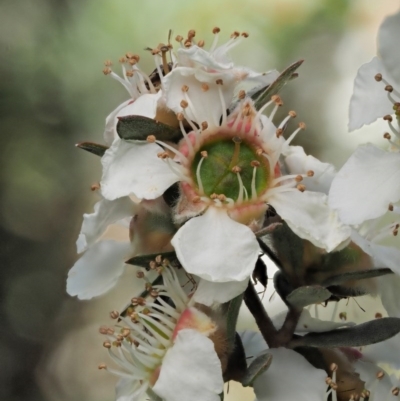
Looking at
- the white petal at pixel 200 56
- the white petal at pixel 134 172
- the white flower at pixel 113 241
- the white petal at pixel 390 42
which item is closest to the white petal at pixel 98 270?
the white flower at pixel 113 241

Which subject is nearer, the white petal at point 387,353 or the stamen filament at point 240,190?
the stamen filament at point 240,190

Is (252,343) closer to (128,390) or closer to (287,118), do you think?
(128,390)

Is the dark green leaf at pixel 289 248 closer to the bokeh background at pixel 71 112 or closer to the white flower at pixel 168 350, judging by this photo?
the white flower at pixel 168 350

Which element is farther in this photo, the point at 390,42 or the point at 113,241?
the point at 113,241

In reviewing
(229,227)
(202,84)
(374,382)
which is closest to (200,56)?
(202,84)

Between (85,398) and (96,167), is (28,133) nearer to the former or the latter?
(96,167)

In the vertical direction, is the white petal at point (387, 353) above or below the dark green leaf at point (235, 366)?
below

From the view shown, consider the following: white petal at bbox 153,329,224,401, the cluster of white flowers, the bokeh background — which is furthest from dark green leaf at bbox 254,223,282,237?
the bokeh background

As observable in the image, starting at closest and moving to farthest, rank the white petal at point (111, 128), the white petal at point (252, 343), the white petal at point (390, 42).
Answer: the white petal at point (390, 42)
the white petal at point (111, 128)
the white petal at point (252, 343)
